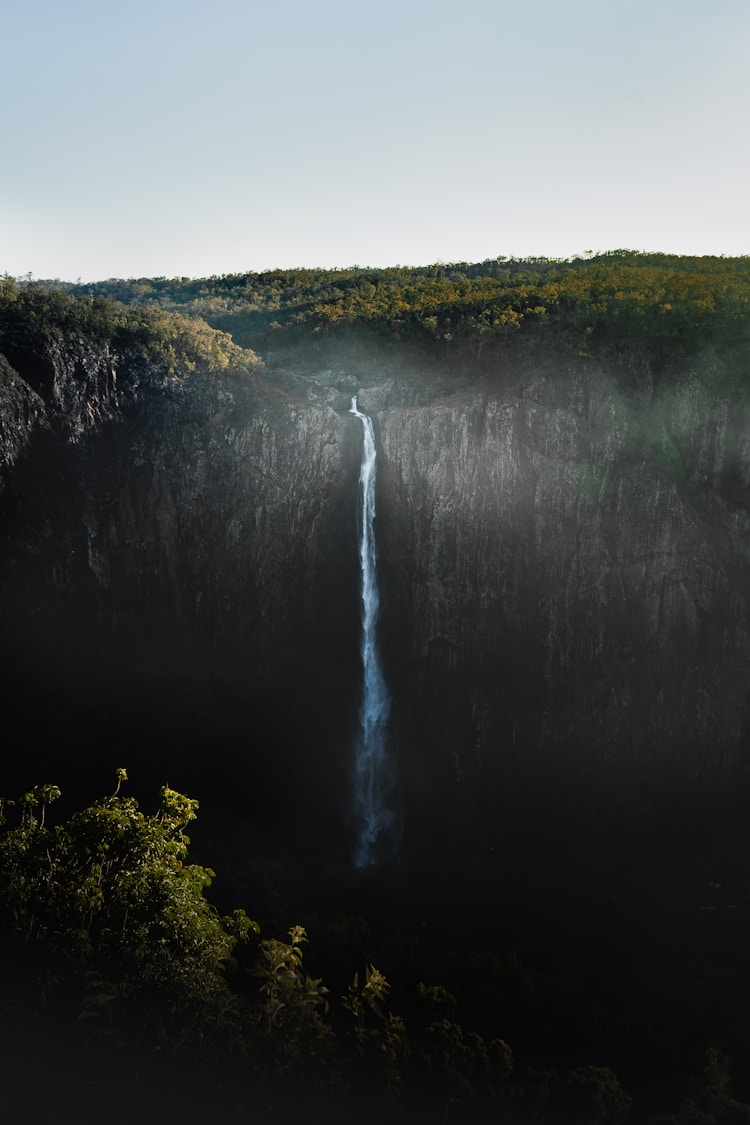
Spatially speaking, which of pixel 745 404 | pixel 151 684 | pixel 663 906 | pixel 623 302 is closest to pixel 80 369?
pixel 151 684

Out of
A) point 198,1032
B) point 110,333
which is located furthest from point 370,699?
point 110,333

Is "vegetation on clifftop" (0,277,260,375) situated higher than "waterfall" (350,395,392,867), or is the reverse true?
"vegetation on clifftop" (0,277,260,375)

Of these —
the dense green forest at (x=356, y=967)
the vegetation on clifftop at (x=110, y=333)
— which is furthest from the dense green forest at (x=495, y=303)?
the vegetation on clifftop at (x=110, y=333)

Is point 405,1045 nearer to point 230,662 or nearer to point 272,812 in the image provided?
point 272,812

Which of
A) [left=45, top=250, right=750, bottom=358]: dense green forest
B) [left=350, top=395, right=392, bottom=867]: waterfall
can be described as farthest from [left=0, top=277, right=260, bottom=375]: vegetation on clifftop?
[left=350, top=395, right=392, bottom=867]: waterfall

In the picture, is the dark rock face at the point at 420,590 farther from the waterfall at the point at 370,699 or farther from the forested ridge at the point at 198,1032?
the forested ridge at the point at 198,1032

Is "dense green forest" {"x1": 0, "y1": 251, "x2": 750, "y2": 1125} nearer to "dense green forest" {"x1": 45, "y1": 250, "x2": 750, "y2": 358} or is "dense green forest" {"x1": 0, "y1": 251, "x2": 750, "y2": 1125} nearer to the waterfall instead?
"dense green forest" {"x1": 45, "y1": 250, "x2": 750, "y2": 358}
